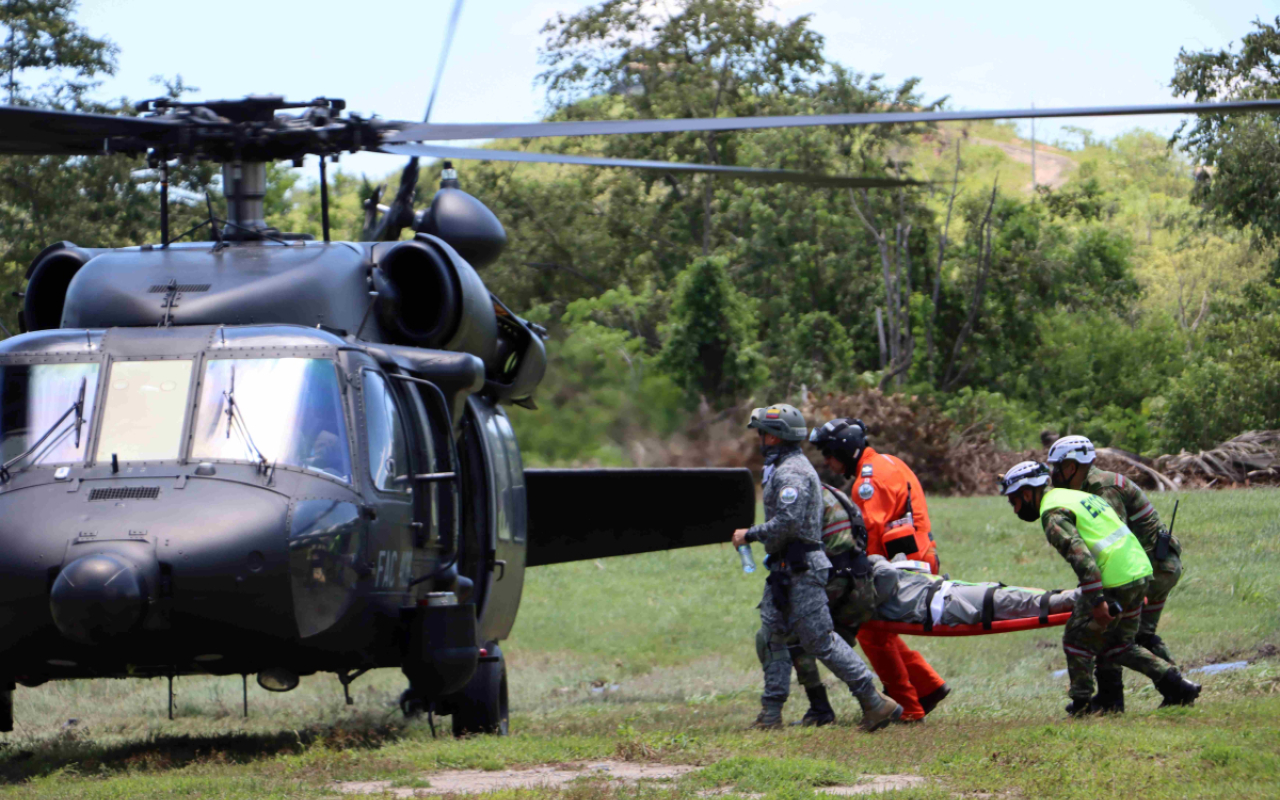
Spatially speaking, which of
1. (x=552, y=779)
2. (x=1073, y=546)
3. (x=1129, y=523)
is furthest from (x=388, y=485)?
(x=1129, y=523)

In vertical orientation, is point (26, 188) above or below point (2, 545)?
above

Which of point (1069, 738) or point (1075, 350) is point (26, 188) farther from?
point (1075, 350)

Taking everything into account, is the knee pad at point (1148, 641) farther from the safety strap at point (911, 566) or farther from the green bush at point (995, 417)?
the green bush at point (995, 417)

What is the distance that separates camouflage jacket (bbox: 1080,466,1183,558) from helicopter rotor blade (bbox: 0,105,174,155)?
5387mm

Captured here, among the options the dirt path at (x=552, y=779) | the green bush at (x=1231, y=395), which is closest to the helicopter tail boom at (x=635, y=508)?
the dirt path at (x=552, y=779)

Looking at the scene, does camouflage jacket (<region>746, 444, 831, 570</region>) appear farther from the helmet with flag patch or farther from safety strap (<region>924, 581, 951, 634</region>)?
safety strap (<region>924, 581, 951, 634</region>)

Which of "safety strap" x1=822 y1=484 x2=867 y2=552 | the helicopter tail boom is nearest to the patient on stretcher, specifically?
"safety strap" x1=822 y1=484 x2=867 y2=552

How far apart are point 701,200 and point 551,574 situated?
782 inches

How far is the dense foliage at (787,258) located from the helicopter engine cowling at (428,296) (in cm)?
666

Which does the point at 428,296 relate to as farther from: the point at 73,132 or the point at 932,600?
the point at 932,600

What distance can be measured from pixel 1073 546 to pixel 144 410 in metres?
4.71

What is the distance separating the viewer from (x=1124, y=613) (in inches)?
312

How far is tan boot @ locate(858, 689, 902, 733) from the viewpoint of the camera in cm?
817

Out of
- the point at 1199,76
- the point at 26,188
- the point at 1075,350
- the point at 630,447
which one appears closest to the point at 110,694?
the point at 630,447
